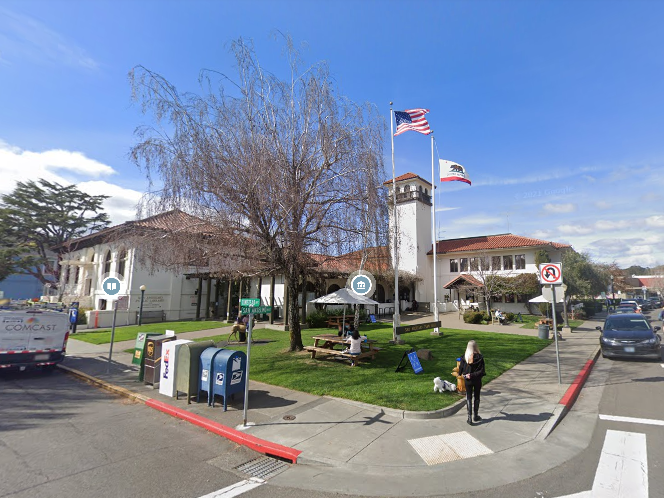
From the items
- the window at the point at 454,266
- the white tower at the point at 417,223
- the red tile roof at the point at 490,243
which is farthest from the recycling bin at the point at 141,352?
the window at the point at 454,266

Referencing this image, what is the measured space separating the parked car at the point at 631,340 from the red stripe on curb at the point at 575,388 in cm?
184

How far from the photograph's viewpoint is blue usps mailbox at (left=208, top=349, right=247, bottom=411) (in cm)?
718

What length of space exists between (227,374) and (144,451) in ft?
6.42

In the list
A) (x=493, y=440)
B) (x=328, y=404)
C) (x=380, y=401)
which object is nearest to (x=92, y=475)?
(x=328, y=404)

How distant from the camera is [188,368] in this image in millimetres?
7824

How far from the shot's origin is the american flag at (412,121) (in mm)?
17094

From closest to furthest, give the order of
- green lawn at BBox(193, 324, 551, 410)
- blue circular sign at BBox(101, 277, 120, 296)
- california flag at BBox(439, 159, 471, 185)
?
green lawn at BBox(193, 324, 551, 410), blue circular sign at BBox(101, 277, 120, 296), california flag at BBox(439, 159, 471, 185)

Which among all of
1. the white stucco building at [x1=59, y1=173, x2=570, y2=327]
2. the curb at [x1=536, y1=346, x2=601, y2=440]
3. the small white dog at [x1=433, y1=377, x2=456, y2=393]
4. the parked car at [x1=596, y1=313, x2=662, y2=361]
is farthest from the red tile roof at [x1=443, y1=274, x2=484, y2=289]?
the small white dog at [x1=433, y1=377, x2=456, y2=393]

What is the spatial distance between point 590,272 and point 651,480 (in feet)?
149

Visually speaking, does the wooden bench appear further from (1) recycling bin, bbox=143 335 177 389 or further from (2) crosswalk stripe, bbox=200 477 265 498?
(2) crosswalk stripe, bbox=200 477 265 498

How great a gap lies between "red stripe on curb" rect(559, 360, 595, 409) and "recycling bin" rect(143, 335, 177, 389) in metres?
9.78

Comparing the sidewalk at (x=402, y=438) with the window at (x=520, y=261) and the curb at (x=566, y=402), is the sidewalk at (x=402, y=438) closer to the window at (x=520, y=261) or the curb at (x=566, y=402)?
the curb at (x=566, y=402)

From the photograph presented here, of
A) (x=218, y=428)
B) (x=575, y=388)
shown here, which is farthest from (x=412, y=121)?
(x=218, y=428)

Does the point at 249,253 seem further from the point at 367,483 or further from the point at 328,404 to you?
the point at 367,483
